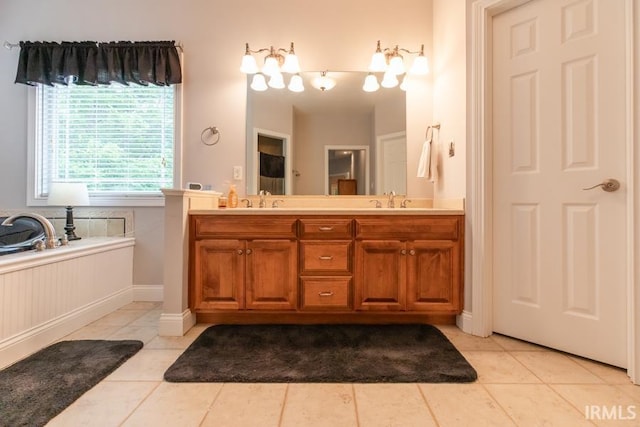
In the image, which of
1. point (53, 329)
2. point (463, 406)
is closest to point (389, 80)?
point (463, 406)

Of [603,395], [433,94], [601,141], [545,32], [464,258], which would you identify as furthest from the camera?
[433,94]

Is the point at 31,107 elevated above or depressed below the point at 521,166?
above

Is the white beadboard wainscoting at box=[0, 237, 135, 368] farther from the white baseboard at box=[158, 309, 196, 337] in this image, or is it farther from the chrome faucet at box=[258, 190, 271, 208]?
the chrome faucet at box=[258, 190, 271, 208]

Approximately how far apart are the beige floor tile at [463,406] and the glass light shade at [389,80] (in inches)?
84.8

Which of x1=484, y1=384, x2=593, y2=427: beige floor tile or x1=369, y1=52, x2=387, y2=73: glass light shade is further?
x1=369, y1=52, x2=387, y2=73: glass light shade

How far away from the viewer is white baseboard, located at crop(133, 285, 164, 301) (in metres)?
2.58

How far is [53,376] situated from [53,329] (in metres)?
0.53

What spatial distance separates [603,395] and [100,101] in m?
3.79

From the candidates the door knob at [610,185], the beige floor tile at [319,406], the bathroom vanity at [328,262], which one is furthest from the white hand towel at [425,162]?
the beige floor tile at [319,406]

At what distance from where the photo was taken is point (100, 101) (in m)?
2.60

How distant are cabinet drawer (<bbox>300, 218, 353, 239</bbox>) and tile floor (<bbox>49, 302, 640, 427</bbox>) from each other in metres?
0.88

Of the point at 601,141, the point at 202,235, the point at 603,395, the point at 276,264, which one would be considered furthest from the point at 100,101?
the point at 603,395

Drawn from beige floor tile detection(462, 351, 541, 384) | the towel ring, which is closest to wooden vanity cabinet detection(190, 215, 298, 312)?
the towel ring

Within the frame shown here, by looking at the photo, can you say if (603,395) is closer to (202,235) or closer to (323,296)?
(323,296)
